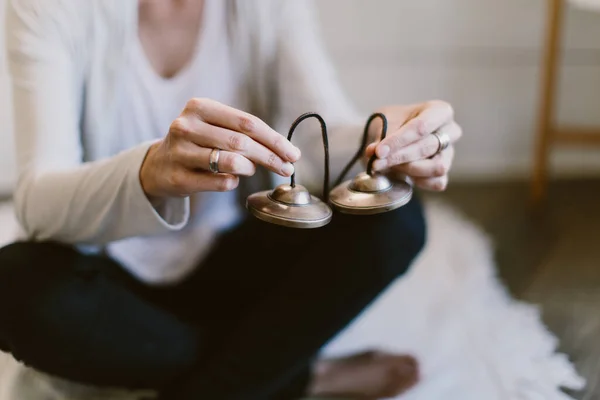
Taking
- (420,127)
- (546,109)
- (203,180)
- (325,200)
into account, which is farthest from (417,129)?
(546,109)

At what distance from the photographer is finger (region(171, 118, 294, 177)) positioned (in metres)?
0.57

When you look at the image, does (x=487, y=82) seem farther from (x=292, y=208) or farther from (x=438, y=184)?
(x=292, y=208)

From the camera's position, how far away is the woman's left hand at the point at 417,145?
0.64 meters

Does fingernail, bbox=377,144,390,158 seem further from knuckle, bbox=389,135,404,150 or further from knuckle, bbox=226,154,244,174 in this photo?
knuckle, bbox=226,154,244,174

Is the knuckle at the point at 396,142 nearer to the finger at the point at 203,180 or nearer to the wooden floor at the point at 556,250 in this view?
the finger at the point at 203,180

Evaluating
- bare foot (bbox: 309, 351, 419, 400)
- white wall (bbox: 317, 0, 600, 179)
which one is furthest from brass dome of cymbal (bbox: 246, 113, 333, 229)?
white wall (bbox: 317, 0, 600, 179)

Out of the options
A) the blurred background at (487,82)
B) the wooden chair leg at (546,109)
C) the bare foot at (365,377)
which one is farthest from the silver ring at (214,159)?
the wooden chair leg at (546,109)

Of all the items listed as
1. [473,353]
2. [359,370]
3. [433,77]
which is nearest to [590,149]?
[433,77]

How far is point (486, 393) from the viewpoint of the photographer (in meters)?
0.90

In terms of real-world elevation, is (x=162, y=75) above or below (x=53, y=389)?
above

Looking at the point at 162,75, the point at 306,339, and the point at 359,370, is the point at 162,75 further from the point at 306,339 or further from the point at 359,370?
the point at 359,370

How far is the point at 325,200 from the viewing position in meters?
0.67

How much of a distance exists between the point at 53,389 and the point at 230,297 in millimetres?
258

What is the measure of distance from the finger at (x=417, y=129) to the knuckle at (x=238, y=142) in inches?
5.5
